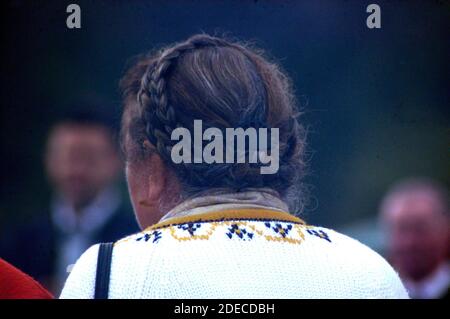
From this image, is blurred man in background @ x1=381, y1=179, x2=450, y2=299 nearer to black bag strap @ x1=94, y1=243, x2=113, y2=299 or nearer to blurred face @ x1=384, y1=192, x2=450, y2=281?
blurred face @ x1=384, y1=192, x2=450, y2=281

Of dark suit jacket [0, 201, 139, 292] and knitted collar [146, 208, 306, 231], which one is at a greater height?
knitted collar [146, 208, 306, 231]

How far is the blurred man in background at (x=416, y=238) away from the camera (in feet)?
10.8

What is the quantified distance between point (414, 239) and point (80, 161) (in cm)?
141

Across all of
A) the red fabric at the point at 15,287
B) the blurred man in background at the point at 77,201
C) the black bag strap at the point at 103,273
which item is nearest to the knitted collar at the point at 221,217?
the black bag strap at the point at 103,273

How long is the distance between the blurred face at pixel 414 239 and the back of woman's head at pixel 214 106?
174 centimetres

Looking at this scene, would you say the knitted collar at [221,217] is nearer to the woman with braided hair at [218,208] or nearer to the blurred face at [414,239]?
→ the woman with braided hair at [218,208]

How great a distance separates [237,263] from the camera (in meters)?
1.62

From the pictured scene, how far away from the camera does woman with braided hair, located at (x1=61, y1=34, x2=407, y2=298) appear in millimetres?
1595

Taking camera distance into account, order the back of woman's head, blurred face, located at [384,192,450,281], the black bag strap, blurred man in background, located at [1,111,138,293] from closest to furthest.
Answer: the black bag strap < the back of woman's head < blurred man in background, located at [1,111,138,293] < blurred face, located at [384,192,450,281]

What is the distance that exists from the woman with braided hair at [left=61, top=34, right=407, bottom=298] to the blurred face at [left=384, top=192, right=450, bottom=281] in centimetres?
171

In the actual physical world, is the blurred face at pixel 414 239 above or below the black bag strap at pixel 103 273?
below

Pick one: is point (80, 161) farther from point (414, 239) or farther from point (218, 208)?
point (218, 208)

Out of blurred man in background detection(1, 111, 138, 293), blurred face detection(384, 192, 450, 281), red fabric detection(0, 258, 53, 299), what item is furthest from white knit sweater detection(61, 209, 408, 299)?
blurred face detection(384, 192, 450, 281)

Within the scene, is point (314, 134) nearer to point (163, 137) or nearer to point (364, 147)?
point (364, 147)
